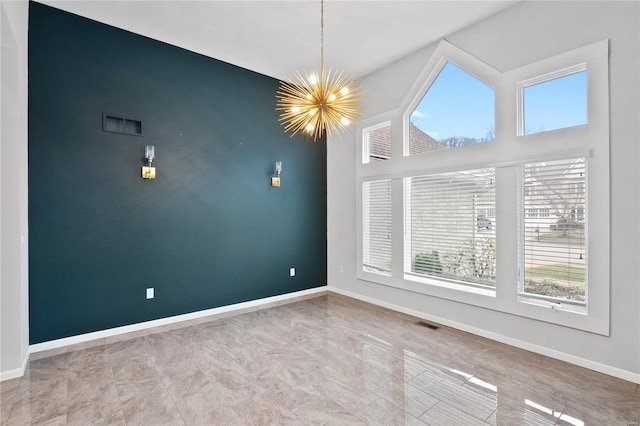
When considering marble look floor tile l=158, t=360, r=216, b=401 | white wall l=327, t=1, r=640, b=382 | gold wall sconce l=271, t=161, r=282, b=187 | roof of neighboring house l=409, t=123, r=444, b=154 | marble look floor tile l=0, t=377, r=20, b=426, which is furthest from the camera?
gold wall sconce l=271, t=161, r=282, b=187

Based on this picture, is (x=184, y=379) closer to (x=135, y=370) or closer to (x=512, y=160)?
(x=135, y=370)

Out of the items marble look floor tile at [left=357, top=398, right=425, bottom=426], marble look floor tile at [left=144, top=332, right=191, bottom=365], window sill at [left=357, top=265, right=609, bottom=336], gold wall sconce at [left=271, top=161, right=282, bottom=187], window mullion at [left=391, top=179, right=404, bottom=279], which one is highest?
gold wall sconce at [left=271, top=161, right=282, bottom=187]

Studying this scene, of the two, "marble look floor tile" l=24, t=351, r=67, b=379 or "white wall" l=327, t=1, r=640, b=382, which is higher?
"white wall" l=327, t=1, r=640, b=382

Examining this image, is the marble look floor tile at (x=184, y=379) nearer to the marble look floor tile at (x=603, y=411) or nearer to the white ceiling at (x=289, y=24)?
the marble look floor tile at (x=603, y=411)

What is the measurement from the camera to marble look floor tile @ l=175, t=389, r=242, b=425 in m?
2.15

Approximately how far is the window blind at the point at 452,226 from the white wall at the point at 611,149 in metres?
0.43

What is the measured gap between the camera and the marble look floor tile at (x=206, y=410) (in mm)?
2146

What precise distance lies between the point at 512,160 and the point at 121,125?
4.51 meters

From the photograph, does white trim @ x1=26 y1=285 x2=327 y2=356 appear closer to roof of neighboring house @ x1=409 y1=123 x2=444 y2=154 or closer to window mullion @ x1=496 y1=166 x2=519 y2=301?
roof of neighboring house @ x1=409 y1=123 x2=444 y2=154

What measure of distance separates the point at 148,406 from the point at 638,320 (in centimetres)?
395

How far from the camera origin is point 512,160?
3.34 meters

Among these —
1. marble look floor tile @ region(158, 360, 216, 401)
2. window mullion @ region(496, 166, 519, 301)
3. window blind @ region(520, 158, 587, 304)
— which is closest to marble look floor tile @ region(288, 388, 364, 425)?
marble look floor tile @ region(158, 360, 216, 401)

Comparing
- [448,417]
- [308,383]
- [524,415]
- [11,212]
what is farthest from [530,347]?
[11,212]

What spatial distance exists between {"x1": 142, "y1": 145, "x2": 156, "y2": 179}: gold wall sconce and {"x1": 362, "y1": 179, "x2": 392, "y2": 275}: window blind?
3055mm
